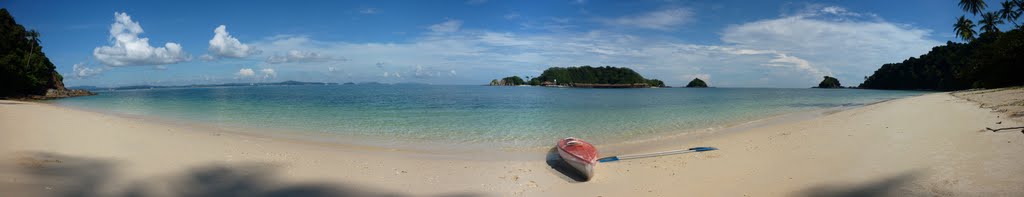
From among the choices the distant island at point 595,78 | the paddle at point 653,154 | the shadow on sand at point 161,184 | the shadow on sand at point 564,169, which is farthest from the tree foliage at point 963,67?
the distant island at point 595,78

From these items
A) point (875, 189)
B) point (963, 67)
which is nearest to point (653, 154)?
point (875, 189)

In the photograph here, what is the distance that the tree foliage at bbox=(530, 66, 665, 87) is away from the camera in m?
145

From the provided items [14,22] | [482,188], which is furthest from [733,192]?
[14,22]

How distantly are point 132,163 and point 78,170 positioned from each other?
2.48 feet

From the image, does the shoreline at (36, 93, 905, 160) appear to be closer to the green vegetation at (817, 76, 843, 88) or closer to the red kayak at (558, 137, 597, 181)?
the red kayak at (558, 137, 597, 181)

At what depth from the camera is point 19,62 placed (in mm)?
38688

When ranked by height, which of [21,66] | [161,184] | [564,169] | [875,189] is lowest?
[564,169]

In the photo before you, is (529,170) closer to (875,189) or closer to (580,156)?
(580,156)

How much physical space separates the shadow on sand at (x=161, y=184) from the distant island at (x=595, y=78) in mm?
136505

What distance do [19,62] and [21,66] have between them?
1.25ft

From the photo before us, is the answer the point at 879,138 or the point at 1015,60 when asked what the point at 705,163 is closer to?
the point at 879,138

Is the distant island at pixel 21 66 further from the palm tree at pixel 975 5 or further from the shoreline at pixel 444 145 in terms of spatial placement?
the palm tree at pixel 975 5

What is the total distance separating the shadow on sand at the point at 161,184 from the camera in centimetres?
593

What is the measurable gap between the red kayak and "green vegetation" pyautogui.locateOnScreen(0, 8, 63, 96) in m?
51.2
